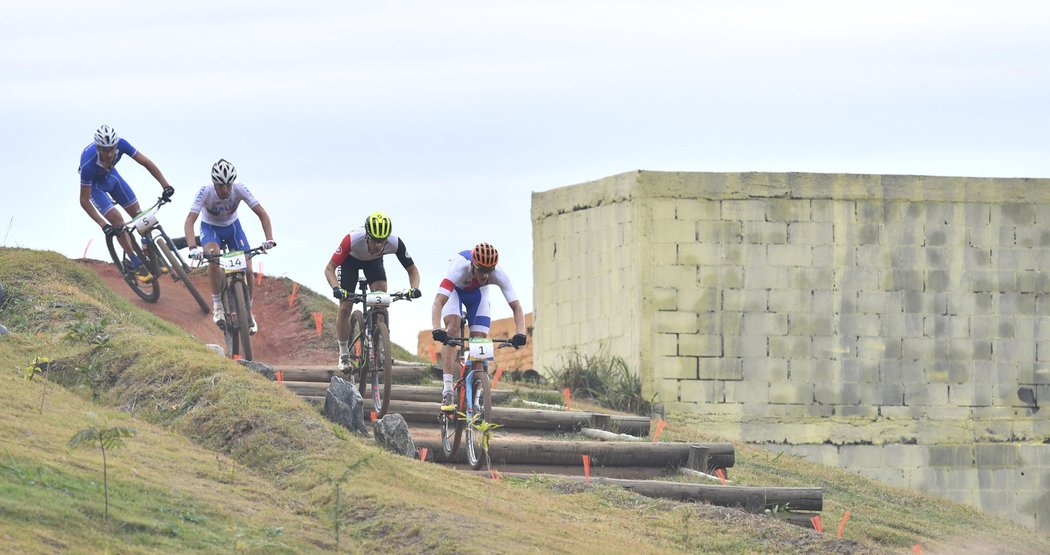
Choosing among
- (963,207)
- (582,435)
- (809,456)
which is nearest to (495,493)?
(582,435)

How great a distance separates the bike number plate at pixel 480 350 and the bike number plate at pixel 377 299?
1.46 meters

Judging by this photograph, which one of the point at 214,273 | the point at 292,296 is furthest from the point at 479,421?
the point at 292,296

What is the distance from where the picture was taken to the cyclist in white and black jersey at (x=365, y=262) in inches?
625

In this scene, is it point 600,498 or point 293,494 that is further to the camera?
point 600,498

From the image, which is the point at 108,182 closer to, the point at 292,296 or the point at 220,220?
the point at 220,220

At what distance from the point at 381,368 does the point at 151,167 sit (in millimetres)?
4716

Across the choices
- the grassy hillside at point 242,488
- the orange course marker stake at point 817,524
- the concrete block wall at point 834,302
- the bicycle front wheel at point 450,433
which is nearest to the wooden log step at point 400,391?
the grassy hillside at point 242,488

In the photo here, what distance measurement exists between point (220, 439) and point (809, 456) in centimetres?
1073

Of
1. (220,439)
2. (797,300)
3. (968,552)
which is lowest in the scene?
(968,552)

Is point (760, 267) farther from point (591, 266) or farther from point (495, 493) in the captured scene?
point (495, 493)

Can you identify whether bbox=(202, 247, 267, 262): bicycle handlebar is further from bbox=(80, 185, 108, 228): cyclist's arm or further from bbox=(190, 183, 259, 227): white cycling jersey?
bbox=(80, 185, 108, 228): cyclist's arm

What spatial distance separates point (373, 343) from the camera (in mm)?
16234

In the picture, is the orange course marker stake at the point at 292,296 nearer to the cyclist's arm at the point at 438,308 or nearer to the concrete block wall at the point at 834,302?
the concrete block wall at the point at 834,302

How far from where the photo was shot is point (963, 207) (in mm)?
23453
